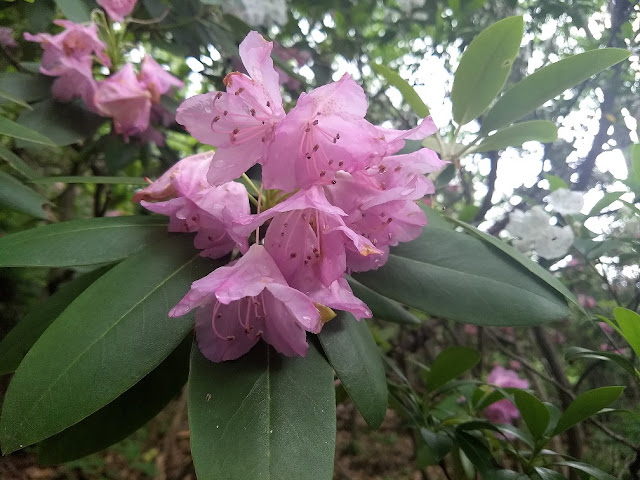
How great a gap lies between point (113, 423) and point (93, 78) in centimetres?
70

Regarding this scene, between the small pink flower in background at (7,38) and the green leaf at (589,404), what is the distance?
1.55 m

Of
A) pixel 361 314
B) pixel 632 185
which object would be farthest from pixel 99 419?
pixel 632 185

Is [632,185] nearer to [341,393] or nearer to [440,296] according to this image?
[440,296]

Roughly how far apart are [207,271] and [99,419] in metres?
0.27

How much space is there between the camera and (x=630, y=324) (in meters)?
0.64

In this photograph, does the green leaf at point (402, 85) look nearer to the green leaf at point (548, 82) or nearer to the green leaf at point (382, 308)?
the green leaf at point (548, 82)

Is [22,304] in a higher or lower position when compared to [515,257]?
lower

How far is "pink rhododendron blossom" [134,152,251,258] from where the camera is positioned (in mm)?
562

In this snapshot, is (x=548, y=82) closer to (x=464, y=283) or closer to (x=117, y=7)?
(x=464, y=283)

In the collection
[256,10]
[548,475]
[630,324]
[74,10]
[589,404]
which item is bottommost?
[548,475]

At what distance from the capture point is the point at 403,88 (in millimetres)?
771

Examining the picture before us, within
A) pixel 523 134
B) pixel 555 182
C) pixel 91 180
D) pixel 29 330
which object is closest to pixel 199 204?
pixel 91 180

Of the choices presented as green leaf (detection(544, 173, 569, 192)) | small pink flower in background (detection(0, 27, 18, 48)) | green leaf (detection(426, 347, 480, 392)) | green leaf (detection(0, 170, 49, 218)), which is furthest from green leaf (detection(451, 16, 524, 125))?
small pink flower in background (detection(0, 27, 18, 48))

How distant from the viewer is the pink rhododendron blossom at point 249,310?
468 mm
